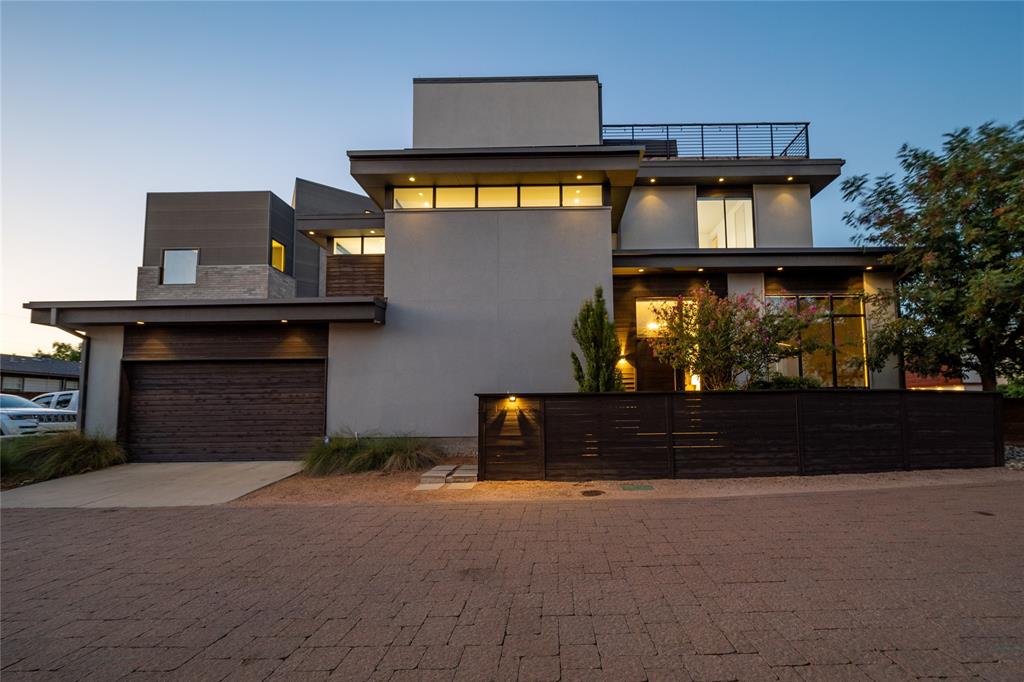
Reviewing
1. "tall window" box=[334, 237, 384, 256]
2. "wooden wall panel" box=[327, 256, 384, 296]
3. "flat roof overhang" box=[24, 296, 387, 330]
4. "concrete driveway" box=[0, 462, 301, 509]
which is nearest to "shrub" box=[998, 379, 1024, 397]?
"flat roof overhang" box=[24, 296, 387, 330]

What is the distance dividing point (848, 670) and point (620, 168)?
1004cm

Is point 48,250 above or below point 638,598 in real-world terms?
above

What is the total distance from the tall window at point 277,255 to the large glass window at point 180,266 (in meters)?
3.09

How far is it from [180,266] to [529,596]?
2332 centimetres

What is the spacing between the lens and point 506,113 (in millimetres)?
12820

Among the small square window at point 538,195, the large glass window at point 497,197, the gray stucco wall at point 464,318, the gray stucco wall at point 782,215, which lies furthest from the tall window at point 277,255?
the gray stucco wall at point 782,215

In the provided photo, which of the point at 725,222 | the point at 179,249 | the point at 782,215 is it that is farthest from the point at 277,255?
the point at 782,215

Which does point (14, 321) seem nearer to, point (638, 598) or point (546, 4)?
point (546, 4)

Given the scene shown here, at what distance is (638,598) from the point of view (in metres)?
3.35

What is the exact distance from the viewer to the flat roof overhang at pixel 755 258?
12.1 m

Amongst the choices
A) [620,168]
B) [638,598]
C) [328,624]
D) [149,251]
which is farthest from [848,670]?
[149,251]

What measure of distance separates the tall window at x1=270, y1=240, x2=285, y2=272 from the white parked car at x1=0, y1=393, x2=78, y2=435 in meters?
9.81

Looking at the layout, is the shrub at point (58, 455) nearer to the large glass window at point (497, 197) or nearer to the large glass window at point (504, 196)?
the large glass window at point (504, 196)

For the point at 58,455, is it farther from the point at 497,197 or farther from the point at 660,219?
the point at 660,219
